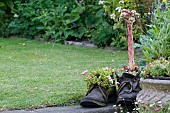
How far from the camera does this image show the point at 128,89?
4.18m

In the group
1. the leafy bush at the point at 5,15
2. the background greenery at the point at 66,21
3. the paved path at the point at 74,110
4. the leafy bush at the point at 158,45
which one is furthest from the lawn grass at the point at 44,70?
the leafy bush at the point at 158,45

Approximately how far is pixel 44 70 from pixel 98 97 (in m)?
2.05

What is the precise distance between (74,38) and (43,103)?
565 cm

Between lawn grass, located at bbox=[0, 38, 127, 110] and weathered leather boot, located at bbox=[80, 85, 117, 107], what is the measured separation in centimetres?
24

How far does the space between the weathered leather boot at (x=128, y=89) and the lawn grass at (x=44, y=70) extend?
46cm

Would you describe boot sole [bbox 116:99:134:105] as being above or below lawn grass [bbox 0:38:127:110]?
above

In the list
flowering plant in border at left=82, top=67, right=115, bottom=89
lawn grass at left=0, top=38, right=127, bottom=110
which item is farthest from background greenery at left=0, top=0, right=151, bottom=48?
flowering plant in border at left=82, top=67, right=115, bottom=89

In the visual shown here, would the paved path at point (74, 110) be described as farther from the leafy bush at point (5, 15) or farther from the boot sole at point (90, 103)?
the leafy bush at point (5, 15)

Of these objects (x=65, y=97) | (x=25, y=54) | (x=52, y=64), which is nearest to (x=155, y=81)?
(x=65, y=97)

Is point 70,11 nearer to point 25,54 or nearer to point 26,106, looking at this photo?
point 25,54

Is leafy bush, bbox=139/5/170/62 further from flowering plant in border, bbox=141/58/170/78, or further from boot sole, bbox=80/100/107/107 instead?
boot sole, bbox=80/100/107/107

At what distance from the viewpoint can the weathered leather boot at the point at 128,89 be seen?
4.08 meters

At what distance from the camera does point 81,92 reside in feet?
15.1

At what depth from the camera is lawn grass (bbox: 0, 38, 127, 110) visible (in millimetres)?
4371
